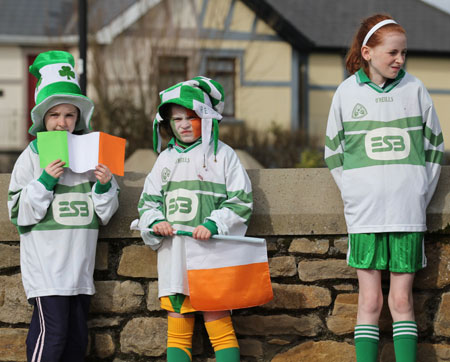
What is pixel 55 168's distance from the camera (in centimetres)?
330

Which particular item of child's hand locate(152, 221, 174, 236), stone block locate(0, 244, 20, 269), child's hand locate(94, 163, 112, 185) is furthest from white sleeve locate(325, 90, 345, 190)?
stone block locate(0, 244, 20, 269)

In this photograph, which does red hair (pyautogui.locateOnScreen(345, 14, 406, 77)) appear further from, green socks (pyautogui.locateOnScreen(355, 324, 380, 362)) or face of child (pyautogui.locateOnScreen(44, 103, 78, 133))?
face of child (pyautogui.locateOnScreen(44, 103, 78, 133))

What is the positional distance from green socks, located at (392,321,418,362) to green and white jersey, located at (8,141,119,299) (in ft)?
5.26

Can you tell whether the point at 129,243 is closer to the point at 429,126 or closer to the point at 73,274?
the point at 73,274

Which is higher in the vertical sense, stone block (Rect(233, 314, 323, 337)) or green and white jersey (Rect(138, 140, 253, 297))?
green and white jersey (Rect(138, 140, 253, 297))

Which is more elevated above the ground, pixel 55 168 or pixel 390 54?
pixel 390 54

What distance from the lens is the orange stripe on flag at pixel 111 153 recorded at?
11.2ft

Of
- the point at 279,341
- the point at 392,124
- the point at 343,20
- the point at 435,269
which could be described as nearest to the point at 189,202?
the point at 279,341

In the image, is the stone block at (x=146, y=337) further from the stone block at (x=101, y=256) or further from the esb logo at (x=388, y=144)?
the esb logo at (x=388, y=144)

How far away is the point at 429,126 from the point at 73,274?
78.5 inches

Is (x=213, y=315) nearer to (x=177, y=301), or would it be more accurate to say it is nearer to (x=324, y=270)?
(x=177, y=301)

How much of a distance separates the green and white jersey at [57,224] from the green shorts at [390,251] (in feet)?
4.36

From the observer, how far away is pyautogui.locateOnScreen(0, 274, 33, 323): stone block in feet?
11.8

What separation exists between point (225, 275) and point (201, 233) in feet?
0.86
